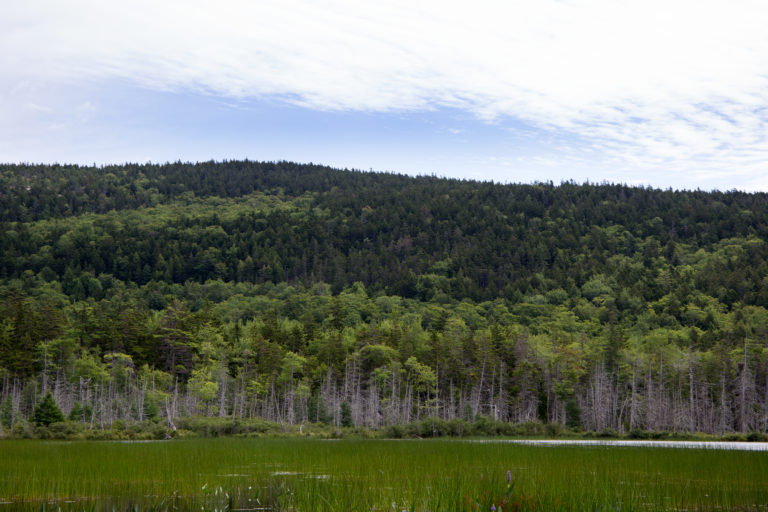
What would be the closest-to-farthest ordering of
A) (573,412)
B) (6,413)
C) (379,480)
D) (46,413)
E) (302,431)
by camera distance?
(379,480) < (46,413) < (302,431) < (6,413) < (573,412)

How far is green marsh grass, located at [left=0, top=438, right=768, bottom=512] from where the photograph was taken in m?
18.0

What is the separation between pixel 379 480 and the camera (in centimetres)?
2316

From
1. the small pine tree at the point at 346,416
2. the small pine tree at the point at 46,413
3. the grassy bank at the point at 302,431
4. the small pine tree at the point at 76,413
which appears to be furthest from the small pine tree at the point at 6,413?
the small pine tree at the point at 346,416

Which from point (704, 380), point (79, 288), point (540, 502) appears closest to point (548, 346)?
point (704, 380)

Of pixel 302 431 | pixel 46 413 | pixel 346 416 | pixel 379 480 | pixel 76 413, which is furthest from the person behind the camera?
pixel 346 416

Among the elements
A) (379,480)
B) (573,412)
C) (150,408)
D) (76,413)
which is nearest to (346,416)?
(150,408)

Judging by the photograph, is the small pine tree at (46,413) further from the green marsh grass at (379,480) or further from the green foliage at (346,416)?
the green foliage at (346,416)

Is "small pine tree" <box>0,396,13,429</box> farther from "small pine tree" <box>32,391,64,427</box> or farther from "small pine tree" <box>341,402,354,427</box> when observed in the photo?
"small pine tree" <box>341,402,354,427</box>

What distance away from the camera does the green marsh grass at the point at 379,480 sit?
59.1ft

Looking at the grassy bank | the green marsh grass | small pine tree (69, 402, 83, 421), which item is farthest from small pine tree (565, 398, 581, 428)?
small pine tree (69, 402, 83, 421)

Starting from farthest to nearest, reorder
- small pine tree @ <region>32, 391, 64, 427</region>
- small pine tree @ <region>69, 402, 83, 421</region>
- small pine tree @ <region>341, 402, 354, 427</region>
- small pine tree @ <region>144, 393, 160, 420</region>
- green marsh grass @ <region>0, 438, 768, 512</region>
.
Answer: small pine tree @ <region>341, 402, 354, 427</region> < small pine tree @ <region>144, 393, 160, 420</region> < small pine tree @ <region>69, 402, 83, 421</region> < small pine tree @ <region>32, 391, 64, 427</region> < green marsh grass @ <region>0, 438, 768, 512</region>

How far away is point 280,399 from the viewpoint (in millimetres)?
108375

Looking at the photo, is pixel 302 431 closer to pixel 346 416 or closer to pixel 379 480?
pixel 346 416

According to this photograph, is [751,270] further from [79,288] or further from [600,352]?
[79,288]
